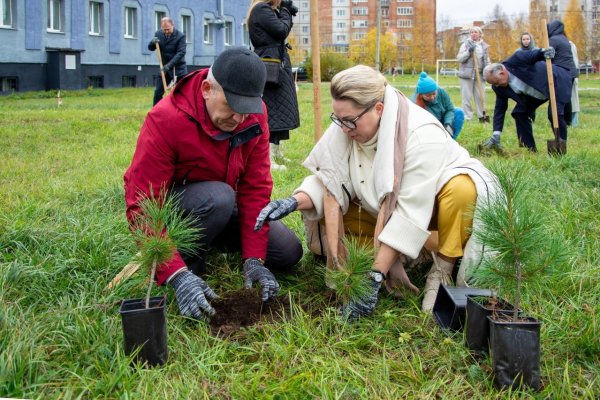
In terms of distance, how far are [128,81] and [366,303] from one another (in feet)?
76.1

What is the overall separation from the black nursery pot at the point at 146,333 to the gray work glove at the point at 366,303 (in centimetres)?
78

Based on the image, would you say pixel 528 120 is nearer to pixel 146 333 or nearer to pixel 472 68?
pixel 472 68

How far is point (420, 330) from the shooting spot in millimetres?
2621

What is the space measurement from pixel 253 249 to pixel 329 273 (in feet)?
1.35

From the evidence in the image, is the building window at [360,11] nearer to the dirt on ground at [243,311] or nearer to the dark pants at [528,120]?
the dark pants at [528,120]

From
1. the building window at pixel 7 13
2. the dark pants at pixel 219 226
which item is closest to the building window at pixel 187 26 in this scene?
the building window at pixel 7 13

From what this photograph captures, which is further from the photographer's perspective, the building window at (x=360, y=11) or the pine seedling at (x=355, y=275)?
the building window at (x=360, y=11)

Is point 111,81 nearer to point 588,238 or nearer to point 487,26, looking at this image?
point 588,238

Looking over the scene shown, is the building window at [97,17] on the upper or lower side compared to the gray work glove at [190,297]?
upper

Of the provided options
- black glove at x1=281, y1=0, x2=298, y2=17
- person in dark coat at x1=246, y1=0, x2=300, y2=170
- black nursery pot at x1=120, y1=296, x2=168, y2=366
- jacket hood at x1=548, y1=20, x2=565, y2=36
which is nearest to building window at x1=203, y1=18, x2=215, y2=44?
jacket hood at x1=548, y1=20, x2=565, y2=36

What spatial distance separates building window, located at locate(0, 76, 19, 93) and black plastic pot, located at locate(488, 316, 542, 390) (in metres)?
18.6

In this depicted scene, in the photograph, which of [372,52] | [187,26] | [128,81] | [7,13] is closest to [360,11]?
[372,52]

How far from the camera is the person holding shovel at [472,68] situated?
11.6 metres

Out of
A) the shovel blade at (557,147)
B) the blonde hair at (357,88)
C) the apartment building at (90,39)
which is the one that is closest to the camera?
the blonde hair at (357,88)
